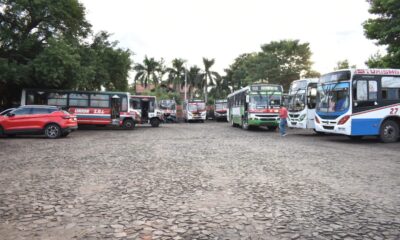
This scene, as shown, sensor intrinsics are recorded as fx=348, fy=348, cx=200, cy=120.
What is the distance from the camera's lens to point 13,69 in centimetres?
2188

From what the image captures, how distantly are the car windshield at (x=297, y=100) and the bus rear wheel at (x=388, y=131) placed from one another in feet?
18.2

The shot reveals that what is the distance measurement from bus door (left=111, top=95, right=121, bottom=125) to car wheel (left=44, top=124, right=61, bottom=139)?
28.2 feet

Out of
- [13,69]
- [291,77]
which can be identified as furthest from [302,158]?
[291,77]

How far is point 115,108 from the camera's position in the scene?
2714 centimetres

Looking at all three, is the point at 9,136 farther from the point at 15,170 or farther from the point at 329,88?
the point at 329,88

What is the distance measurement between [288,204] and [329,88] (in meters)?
12.4

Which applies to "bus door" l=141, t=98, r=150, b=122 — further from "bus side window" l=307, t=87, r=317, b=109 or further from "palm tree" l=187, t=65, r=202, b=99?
"palm tree" l=187, t=65, r=202, b=99

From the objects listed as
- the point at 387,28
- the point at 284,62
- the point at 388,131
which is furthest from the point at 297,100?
the point at 284,62

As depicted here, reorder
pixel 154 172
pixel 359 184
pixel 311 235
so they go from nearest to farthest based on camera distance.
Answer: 1. pixel 311 235
2. pixel 359 184
3. pixel 154 172

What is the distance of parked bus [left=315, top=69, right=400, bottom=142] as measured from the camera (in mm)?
15281

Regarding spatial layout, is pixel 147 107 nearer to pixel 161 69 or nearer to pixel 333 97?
pixel 333 97

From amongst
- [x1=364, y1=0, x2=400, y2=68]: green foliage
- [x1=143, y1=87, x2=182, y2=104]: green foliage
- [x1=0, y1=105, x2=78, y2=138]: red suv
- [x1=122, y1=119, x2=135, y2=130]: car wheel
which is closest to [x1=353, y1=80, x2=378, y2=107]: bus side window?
[x1=364, y1=0, x2=400, y2=68]: green foliage

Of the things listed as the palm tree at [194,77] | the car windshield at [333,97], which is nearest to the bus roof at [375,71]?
the car windshield at [333,97]

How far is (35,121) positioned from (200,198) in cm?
1479
